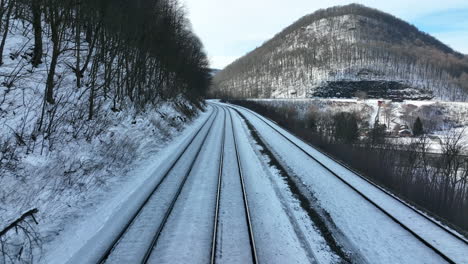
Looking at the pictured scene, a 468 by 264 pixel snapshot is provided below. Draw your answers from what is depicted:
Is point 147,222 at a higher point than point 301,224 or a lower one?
higher

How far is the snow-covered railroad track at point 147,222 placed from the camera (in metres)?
5.75

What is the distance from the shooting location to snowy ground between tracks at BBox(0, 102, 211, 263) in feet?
20.9

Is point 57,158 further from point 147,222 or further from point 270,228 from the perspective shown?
point 270,228

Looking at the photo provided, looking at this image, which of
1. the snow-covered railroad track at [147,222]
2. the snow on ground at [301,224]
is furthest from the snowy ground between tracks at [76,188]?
the snow on ground at [301,224]

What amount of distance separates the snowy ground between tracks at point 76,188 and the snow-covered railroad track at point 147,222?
70cm

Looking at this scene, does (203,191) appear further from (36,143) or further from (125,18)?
(125,18)

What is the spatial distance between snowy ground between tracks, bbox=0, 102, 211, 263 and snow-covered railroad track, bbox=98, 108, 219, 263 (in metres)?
0.70


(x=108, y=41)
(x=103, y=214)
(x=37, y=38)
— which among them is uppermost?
(x=108, y=41)

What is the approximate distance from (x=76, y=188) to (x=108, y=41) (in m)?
12.9

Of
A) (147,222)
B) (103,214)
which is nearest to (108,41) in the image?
(103,214)

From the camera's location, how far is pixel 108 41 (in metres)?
18.8

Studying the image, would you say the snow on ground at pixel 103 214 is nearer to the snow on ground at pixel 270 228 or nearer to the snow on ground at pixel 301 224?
the snow on ground at pixel 270 228

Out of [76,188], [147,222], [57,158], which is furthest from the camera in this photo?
[57,158]

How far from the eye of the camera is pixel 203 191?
9.62 meters
